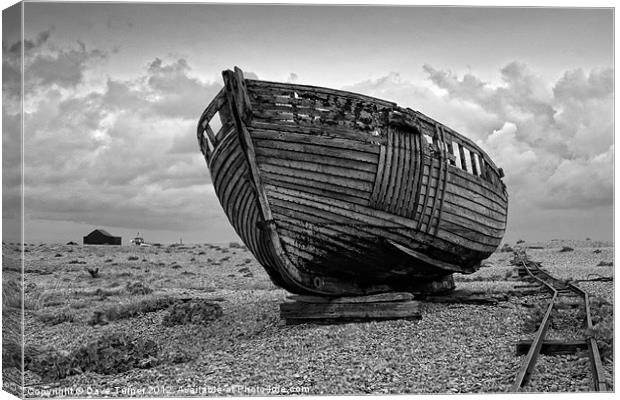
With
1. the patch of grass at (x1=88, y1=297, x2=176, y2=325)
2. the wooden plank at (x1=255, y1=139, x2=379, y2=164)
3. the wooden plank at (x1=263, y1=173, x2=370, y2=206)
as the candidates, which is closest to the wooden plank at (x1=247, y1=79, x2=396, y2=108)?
the wooden plank at (x1=255, y1=139, x2=379, y2=164)

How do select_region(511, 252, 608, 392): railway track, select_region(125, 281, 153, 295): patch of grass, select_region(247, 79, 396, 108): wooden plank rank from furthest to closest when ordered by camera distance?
select_region(125, 281, 153, 295): patch of grass, select_region(247, 79, 396, 108): wooden plank, select_region(511, 252, 608, 392): railway track

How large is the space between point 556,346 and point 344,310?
4.00 metres

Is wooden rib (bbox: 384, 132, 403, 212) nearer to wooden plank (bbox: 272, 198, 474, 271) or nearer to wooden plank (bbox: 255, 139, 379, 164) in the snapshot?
wooden plank (bbox: 272, 198, 474, 271)

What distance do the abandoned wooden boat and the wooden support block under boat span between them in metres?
0.24

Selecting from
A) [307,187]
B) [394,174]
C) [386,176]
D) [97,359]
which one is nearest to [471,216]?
[394,174]

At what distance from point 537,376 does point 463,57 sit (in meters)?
4.61

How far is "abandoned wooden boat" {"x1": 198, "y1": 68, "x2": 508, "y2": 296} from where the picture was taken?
11.5m

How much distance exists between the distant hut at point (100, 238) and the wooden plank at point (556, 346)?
6.37 metres

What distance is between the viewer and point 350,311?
40.7ft

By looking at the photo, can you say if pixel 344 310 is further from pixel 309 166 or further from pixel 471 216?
pixel 471 216

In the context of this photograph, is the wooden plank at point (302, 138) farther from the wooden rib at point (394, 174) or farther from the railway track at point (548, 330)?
the railway track at point (548, 330)

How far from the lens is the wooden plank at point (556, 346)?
9.26 metres

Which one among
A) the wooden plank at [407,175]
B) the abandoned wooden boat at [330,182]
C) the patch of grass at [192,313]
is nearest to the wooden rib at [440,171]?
the abandoned wooden boat at [330,182]

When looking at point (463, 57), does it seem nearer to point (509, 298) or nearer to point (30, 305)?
point (509, 298)
